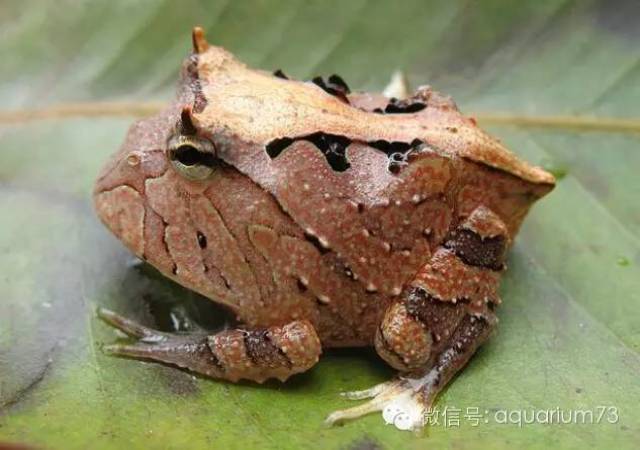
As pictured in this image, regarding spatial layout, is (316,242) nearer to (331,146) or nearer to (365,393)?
(331,146)

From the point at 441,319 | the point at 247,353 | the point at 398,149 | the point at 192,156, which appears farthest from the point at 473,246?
the point at 192,156

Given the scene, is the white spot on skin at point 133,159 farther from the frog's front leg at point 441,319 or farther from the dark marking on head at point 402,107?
the frog's front leg at point 441,319

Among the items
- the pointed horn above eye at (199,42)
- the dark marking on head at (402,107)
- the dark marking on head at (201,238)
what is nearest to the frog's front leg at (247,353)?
the dark marking on head at (201,238)

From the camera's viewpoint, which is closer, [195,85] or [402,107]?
[195,85]

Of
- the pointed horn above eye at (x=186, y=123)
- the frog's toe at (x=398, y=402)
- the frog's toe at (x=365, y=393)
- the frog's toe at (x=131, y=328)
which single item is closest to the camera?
the pointed horn above eye at (x=186, y=123)

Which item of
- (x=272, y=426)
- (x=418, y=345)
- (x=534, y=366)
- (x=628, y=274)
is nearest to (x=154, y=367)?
(x=272, y=426)
